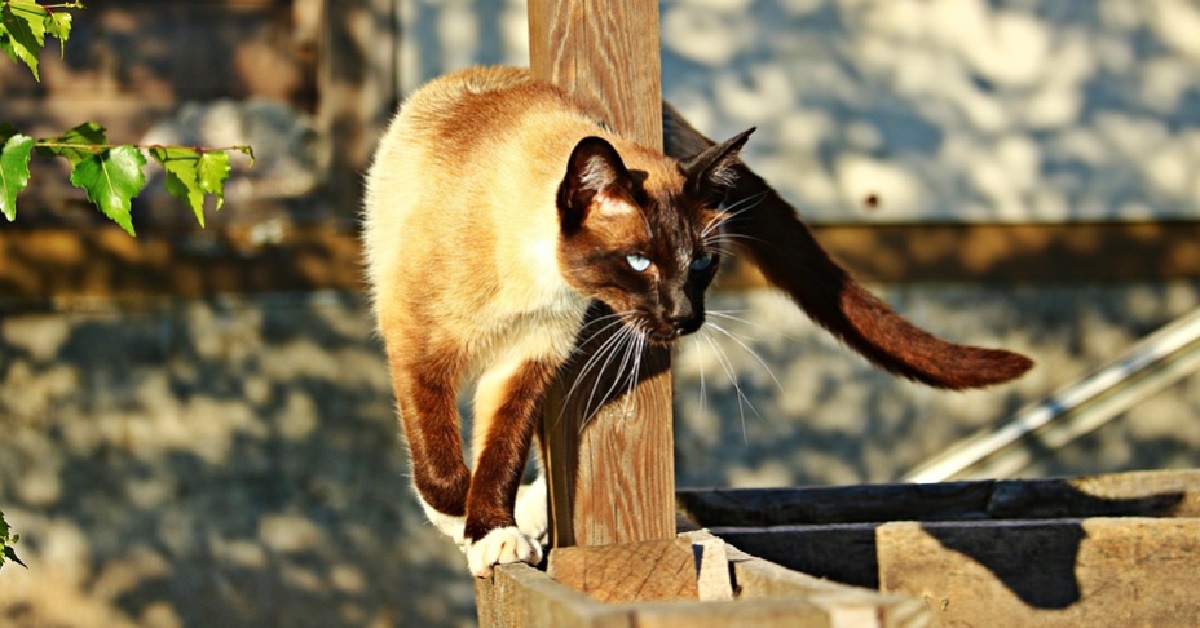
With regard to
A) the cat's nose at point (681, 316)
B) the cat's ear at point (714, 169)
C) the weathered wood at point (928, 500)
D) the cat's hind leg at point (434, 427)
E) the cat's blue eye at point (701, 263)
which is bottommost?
the weathered wood at point (928, 500)

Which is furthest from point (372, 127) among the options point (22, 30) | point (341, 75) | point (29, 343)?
point (22, 30)

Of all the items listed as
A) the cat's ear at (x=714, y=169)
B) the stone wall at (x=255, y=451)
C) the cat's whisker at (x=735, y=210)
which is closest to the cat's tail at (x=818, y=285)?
the cat's whisker at (x=735, y=210)

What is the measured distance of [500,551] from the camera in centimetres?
300

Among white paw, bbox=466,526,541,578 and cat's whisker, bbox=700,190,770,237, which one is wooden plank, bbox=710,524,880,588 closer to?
white paw, bbox=466,526,541,578

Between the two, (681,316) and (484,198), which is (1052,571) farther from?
(484,198)

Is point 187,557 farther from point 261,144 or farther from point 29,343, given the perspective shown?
point 261,144

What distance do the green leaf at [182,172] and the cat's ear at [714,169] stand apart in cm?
100

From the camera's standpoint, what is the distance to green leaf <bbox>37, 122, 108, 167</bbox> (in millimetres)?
2600

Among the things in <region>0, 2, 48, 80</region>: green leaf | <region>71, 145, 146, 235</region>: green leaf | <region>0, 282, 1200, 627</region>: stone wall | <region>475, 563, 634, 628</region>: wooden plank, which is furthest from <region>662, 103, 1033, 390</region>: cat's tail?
<region>0, 282, 1200, 627</region>: stone wall

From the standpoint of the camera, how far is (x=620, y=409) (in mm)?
3102

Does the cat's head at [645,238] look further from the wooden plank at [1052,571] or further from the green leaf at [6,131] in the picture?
the green leaf at [6,131]

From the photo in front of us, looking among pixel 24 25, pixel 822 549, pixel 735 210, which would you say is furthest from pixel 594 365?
pixel 24 25

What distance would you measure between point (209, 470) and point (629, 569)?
358 centimetres

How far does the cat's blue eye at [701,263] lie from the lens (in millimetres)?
2967
